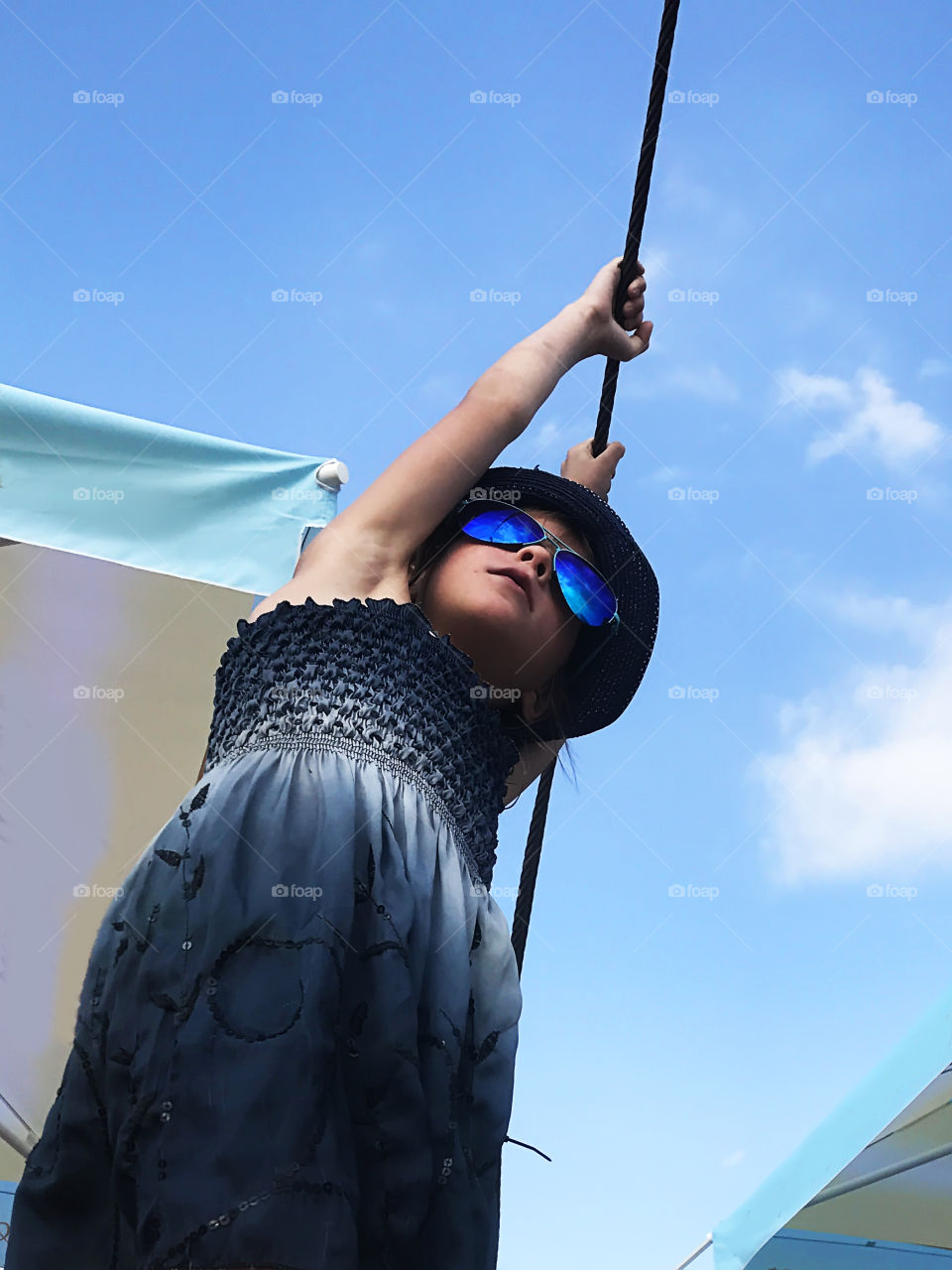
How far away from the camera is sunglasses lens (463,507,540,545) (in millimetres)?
1093

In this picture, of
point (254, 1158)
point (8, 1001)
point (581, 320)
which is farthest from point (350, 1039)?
point (8, 1001)

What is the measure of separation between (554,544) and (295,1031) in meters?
Answer: 0.57

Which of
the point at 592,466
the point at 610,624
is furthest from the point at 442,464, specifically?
the point at 592,466

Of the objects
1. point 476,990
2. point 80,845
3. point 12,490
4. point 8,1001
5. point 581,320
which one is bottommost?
point 476,990

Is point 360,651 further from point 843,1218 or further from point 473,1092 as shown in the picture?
point 843,1218

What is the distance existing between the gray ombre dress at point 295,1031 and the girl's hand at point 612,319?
0.56 meters

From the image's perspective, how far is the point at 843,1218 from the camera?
2.19 metres

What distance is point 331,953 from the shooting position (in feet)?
2.32

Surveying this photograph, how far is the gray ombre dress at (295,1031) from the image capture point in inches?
24.7

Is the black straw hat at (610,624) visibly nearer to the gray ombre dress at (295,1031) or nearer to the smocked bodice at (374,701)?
the smocked bodice at (374,701)

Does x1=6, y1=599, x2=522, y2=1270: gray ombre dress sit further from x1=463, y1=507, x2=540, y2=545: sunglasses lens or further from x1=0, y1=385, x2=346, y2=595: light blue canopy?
x1=0, y1=385, x2=346, y2=595: light blue canopy

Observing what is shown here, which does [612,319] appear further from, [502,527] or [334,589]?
[334,589]

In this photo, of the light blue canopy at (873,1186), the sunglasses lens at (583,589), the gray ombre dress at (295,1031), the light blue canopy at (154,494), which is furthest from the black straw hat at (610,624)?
the light blue canopy at (873,1186)

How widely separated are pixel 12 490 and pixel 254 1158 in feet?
4.61
